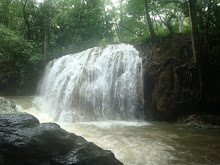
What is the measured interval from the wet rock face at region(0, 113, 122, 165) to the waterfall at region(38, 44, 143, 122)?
533cm

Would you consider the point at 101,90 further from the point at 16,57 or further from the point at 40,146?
the point at 16,57

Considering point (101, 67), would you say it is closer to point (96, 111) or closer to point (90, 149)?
point (96, 111)

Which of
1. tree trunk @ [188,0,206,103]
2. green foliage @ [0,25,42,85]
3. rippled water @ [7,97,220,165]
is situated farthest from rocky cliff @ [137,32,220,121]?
green foliage @ [0,25,42,85]

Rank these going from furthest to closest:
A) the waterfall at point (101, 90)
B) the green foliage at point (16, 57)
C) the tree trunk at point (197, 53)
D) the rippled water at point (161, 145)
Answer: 1. the green foliage at point (16, 57)
2. the waterfall at point (101, 90)
3. the tree trunk at point (197, 53)
4. the rippled water at point (161, 145)

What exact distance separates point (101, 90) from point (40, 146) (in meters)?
6.22

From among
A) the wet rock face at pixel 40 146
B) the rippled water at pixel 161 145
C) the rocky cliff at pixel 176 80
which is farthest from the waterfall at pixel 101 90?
the wet rock face at pixel 40 146

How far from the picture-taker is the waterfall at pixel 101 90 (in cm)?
792

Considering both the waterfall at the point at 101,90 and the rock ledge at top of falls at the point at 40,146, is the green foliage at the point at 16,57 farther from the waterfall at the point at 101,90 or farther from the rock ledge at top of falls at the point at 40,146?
the rock ledge at top of falls at the point at 40,146

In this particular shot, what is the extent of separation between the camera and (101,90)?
852 centimetres

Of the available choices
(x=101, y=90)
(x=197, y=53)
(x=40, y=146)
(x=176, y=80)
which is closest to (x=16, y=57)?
(x=101, y=90)

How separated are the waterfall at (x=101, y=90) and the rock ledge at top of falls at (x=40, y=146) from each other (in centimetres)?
533

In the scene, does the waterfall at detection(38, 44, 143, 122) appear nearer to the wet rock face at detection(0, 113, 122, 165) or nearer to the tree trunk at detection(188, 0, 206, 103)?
the tree trunk at detection(188, 0, 206, 103)

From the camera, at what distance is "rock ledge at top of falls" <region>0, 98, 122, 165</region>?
7.32 ft

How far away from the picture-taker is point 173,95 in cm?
734
